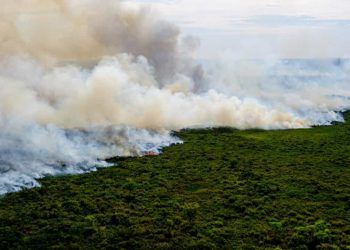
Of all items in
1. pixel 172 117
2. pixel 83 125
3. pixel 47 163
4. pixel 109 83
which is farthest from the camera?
pixel 172 117

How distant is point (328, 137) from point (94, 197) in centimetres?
5459

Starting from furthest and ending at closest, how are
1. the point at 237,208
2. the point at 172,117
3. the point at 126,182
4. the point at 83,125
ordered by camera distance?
the point at 172,117
the point at 83,125
the point at 126,182
the point at 237,208

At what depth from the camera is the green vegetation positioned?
1583 inches

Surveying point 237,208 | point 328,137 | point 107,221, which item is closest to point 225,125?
point 328,137

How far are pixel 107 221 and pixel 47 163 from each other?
66.6 feet

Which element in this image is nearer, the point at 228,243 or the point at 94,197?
the point at 228,243

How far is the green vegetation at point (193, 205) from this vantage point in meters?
40.2

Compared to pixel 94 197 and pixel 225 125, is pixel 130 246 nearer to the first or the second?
pixel 94 197

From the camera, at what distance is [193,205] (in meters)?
48.9

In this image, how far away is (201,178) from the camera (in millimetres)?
60094

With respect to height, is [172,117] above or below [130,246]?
above

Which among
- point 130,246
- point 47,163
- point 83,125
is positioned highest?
point 83,125

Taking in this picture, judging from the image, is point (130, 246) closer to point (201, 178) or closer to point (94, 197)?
point (94, 197)

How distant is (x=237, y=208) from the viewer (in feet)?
159
